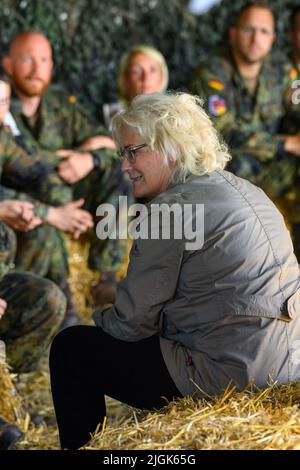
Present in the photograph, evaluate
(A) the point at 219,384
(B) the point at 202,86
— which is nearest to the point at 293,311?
(A) the point at 219,384

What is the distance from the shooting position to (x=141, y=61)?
191 inches

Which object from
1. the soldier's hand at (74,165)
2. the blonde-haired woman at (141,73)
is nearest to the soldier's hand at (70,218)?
the soldier's hand at (74,165)

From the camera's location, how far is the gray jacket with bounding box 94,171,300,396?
2.19m

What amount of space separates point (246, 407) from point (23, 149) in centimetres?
232

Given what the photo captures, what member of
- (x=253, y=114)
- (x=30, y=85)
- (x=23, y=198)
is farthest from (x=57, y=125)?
(x=253, y=114)

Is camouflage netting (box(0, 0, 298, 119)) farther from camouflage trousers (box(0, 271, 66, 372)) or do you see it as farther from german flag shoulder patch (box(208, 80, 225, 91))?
camouflage trousers (box(0, 271, 66, 372))

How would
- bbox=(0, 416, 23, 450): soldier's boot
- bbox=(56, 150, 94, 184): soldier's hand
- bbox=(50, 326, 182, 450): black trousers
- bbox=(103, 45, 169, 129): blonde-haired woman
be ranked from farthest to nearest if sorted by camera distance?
1. bbox=(103, 45, 169, 129): blonde-haired woman
2. bbox=(56, 150, 94, 184): soldier's hand
3. bbox=(0, 416, 23, 450): soldier's boot
4. bbox=(50, 326, 182, 450): black trousers

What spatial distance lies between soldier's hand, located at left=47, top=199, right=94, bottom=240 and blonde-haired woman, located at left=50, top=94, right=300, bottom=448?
1.60 m

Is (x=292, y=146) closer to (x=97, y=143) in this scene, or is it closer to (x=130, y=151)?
(x=97, y=143)

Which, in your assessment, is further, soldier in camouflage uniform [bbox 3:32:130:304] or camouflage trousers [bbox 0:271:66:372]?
soldier in camouflage uniform [bbox 3:32:130:304]

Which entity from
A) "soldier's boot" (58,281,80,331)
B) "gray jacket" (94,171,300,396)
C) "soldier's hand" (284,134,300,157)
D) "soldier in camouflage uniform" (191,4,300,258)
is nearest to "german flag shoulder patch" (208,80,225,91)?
"soldier in camouflage uniform" (191,4,300,258)

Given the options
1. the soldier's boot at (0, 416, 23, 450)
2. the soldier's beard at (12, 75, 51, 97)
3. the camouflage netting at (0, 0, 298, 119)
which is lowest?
the soldier's boot at (0, 416, 23, 450)

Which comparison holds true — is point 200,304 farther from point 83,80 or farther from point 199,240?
point 83,80

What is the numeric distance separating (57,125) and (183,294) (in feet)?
8.10
